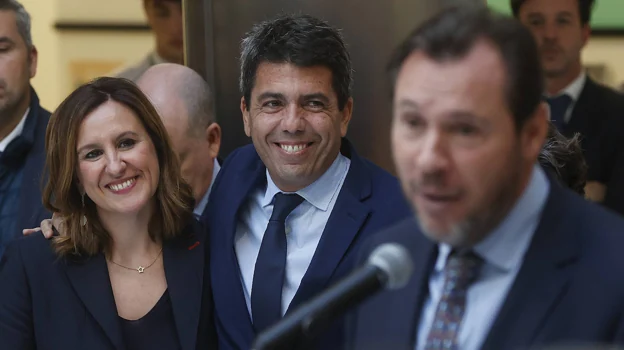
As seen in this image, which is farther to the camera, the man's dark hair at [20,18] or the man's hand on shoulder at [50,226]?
the man's dark hair at [20,18]

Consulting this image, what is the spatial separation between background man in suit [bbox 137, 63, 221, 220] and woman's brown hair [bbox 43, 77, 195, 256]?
437mm

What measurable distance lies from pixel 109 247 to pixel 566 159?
1.28 meters

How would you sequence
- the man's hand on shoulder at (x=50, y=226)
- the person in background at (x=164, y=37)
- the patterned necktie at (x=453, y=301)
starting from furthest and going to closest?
the person in background at (x=164, y=37) → the man's hand on shoulder at (x=50, y=226) → the patterned necktie at (x=453, y=301)

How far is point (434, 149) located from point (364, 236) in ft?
3.51

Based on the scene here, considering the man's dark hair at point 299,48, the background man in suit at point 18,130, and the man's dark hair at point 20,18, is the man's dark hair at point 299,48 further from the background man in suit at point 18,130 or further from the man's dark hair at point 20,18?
the man's dark hair at point 20,18

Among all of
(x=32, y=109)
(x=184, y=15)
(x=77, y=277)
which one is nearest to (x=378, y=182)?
(x=77, y=277)

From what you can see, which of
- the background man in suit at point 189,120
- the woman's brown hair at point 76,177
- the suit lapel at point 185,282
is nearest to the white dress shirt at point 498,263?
the suit lapel at point 185,282

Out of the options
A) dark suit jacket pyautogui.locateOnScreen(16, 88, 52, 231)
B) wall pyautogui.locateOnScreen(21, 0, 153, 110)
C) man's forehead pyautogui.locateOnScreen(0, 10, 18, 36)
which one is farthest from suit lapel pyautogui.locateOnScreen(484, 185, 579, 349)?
wall pyautogui.locateOnScreen(21, 0, 153, 110)

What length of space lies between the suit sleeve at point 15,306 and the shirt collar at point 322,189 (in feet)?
2.25

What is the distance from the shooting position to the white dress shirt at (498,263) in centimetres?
164

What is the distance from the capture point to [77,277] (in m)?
Answer: 2.68

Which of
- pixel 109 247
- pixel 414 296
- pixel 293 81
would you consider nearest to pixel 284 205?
pixel 293 81

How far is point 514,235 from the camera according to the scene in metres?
1.65

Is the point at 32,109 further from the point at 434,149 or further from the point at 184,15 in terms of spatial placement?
the point at 434,149
